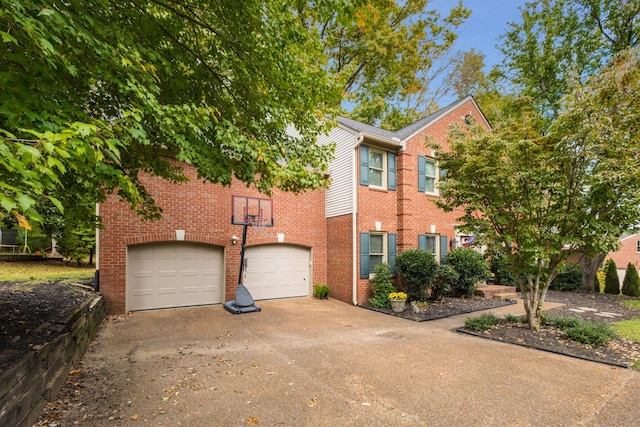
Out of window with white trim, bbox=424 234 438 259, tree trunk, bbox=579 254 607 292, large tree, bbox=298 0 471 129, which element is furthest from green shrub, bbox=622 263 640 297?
large tree, bbox=298 0 471 129

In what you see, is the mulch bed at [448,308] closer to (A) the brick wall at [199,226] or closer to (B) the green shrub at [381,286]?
(B) the green shrub at [381,286]

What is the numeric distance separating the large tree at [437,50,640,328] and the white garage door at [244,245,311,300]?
568 cm

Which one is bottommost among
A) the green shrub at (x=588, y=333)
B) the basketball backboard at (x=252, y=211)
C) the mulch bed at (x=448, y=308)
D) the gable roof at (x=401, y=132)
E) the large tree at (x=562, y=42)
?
the mulch bed at (x=448, y=308)

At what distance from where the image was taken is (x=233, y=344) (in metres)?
5.74

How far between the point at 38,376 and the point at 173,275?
18.5ft

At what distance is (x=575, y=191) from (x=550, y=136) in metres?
1.18

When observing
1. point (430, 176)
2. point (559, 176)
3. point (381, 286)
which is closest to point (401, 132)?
point (430, 176)

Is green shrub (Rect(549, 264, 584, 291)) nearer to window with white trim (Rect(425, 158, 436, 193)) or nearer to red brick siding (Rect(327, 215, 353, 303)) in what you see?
window with white trim (Rect(425, 158, 436, 193))

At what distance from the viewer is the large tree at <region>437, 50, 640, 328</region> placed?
5.33 metres

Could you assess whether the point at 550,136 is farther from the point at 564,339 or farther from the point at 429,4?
the point at 429,4

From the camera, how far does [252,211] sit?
9.76 m

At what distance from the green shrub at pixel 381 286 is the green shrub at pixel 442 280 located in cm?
148

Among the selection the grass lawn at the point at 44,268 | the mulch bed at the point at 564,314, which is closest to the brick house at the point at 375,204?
the mulch bed at the point at 564,314

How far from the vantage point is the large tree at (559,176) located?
5332 mm
